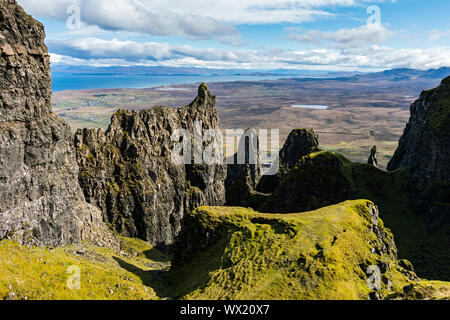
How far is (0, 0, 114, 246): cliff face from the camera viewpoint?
50.4m

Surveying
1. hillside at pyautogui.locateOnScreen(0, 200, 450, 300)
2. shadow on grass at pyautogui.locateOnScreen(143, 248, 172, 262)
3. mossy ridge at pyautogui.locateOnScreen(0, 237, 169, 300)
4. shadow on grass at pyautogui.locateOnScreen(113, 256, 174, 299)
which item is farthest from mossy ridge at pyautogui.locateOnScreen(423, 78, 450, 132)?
mossy ridge at pyautogui.locateOnScreen(0, 237, 169, 300)

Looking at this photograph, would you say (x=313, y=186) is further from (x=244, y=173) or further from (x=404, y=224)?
(x=244, y=173)

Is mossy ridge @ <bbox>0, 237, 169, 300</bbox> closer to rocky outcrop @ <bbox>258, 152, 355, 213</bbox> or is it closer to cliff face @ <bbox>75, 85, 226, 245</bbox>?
rocky outcrop @ <bbox>258, 152, 355, 213</bbox>

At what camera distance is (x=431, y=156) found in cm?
10194

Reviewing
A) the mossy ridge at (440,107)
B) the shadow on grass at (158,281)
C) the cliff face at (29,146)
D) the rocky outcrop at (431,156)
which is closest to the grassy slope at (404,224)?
the rocky outcrop at (431,156)

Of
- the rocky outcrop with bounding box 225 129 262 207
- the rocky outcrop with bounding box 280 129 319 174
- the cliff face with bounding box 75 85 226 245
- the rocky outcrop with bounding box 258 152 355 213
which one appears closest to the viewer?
the rocky outcrop with bounding box 258 152 355 213

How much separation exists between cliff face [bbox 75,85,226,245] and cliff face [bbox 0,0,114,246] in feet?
78.3

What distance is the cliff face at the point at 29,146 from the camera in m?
50.4

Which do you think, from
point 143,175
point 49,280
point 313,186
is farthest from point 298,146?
point 49,280

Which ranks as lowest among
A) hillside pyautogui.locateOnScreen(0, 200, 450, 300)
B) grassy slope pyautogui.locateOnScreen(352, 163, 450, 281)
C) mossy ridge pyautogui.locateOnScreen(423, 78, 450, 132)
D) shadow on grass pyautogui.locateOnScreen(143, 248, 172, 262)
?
shadow on grass pyautogui.locateOnScreen(143, 248, 172, 262)

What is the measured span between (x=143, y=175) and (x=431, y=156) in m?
101

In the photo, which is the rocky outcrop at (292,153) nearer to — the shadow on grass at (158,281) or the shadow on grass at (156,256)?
the shadow on grass at (156,256)

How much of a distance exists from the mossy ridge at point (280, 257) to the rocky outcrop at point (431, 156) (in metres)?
41.2

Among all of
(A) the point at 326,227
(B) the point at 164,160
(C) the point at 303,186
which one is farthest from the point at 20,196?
(C) the point at 303,186
